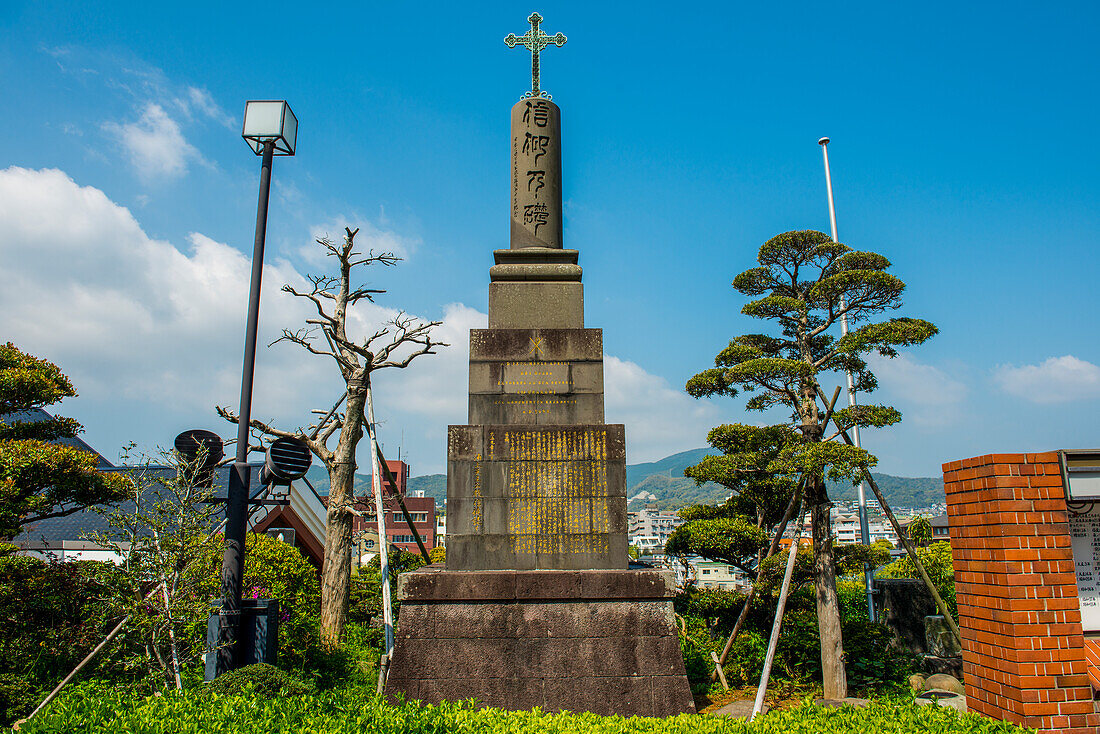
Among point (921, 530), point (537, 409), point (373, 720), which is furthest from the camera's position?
point (921, 530)

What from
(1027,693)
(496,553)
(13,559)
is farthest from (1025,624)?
(13,559)

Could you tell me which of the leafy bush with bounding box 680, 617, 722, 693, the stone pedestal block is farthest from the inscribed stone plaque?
the leafy bush with bounding box 680, 617, 722, 693

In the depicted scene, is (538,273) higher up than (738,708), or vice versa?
(538,273)

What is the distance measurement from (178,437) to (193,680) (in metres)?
3.29

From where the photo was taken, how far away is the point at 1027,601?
5500 mm

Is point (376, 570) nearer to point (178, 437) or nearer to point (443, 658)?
point (178, 437)

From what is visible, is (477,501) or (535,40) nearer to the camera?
(477,501)

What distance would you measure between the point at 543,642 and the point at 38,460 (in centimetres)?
799

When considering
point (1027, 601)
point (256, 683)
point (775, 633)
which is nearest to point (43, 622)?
point (256, 683)

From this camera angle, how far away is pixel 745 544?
1250 centimetres

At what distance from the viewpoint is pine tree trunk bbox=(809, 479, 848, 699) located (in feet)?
34.7

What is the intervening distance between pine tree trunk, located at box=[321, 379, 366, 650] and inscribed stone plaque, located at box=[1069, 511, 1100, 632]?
12.3 meters

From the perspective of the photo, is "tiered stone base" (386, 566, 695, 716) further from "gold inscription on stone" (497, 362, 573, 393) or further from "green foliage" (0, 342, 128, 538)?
"green foliage" (0, 342, 128, 538)

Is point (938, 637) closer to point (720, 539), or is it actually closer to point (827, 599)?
point (827, 599)
